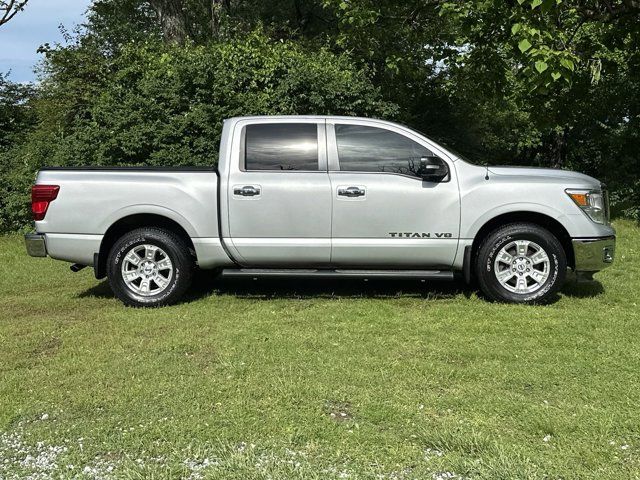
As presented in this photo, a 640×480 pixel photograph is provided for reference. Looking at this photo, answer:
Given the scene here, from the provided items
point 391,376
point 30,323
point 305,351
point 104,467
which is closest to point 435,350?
point 391,376

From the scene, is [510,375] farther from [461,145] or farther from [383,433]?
[461,145]

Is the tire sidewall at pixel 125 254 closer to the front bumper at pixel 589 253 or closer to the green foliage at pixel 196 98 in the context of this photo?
the front bumper at pixel 589 253

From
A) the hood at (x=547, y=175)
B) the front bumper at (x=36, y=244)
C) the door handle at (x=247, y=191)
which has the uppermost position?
the hood at (x=547, y=175)

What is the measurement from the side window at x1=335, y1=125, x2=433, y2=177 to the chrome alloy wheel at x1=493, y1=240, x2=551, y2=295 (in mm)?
1251

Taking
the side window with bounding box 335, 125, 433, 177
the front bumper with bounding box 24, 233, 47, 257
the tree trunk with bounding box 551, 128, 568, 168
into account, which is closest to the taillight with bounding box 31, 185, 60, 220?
the front bumper with bounding box 24, 233, 47, 257

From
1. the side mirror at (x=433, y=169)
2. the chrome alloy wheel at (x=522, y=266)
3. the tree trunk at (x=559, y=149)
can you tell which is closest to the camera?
the side mirror at (x=433, y=169)

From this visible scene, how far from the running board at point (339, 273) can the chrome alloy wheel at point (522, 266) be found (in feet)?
1.71

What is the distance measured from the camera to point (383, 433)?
3.33 metres

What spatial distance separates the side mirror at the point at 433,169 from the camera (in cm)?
596

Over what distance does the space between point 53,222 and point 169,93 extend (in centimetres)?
503

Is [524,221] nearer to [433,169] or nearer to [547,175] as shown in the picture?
[547,175]

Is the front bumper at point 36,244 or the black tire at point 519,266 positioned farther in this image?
the front bumper at point 36,244

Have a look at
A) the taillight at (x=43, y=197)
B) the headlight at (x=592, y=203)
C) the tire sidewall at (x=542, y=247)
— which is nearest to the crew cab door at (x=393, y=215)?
the tire sidewall at (x=542, y=247)

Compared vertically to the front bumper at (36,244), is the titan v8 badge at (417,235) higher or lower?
higher
